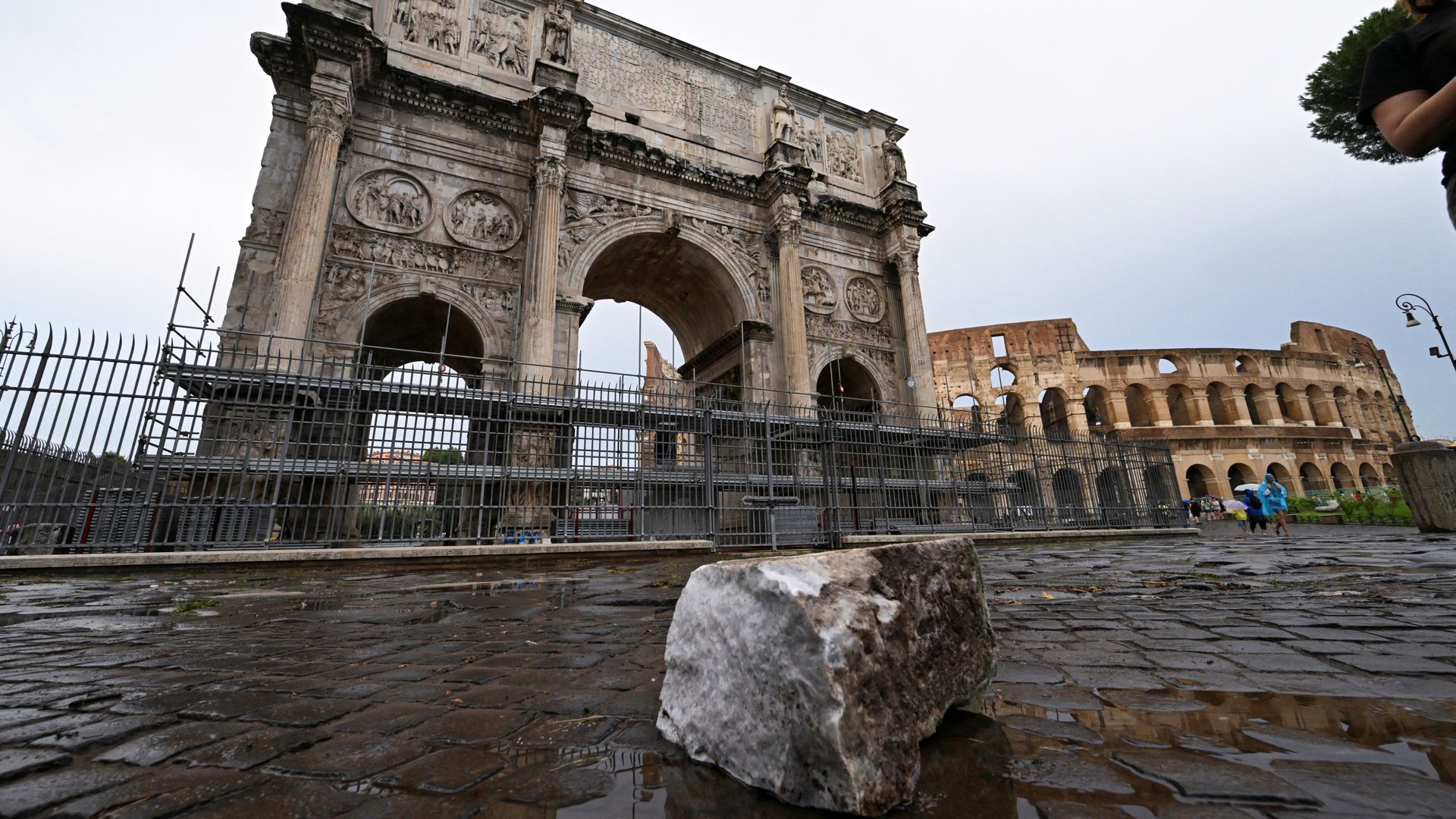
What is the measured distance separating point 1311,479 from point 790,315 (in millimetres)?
31289

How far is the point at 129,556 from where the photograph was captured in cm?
539

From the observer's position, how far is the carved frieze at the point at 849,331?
1493 cm

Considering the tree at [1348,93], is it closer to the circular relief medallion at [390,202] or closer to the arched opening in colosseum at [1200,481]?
the arched opening in colosseum at [1200,481]

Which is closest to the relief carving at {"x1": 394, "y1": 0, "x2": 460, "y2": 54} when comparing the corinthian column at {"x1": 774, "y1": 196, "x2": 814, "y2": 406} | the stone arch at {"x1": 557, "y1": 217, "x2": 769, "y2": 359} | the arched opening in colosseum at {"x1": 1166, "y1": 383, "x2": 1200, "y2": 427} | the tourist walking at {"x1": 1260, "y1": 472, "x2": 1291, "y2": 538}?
the stone arch at {"x1": 557, "y1": 217, "x2": 769, "y2": 359}

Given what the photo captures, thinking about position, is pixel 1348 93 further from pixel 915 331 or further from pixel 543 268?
pixel 543 268

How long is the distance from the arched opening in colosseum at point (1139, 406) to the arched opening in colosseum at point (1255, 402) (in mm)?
4571

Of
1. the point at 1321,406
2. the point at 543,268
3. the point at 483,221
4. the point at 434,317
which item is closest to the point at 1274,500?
the point at 543,268

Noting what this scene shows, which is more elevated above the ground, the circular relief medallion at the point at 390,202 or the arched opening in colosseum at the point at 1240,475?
the circular relief medallion at the point at 390,202

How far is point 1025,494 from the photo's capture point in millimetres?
→ 11734

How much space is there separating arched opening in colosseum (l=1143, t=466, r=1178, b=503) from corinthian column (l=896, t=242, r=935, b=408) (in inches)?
191

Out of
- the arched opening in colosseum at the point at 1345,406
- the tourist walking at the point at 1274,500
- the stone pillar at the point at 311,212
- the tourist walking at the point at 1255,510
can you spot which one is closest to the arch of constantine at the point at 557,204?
the stone pillar at the point at 311,212

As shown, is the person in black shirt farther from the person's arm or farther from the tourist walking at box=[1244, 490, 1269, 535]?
the tourist walking at box=[1244, 490, 1269, 535]

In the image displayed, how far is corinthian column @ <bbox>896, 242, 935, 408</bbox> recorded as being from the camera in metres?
15.0

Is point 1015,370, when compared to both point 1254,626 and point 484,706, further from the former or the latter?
point 484,706
